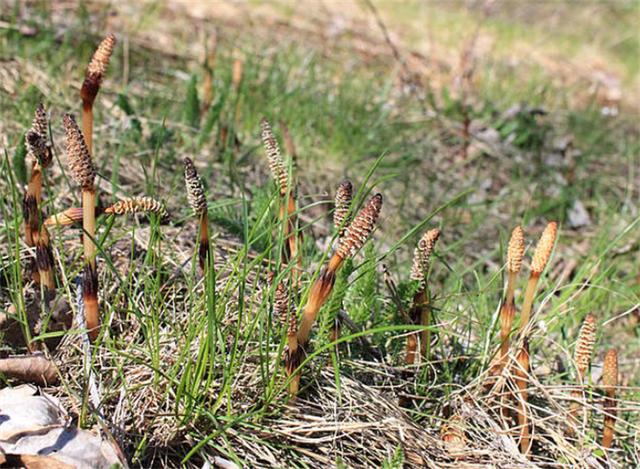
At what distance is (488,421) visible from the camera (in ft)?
6.27

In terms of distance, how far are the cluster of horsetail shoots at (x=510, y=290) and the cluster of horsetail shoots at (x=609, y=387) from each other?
24 cm

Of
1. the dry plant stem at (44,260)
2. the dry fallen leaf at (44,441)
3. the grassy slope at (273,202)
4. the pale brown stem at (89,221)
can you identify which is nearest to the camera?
the dry fallen leaf at (44,441)

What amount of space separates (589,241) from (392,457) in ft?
7.22

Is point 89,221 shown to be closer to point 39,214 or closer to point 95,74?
point 39,214

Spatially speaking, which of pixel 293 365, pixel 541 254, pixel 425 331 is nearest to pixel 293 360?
pixel 293 365

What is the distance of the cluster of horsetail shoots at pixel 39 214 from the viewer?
174cm

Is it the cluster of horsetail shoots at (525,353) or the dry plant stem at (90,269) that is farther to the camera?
the cluster of horsetail shoots at (525,353)

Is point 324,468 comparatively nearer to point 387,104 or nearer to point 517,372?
point 517,372

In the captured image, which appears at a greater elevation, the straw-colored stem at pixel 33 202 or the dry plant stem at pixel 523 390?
the straw-colored stem at pixel 33 202

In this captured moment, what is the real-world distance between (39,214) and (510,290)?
114 cm

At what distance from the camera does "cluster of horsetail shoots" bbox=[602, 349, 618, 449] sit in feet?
6.06

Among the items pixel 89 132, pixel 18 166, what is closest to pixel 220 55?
pixel 18 166

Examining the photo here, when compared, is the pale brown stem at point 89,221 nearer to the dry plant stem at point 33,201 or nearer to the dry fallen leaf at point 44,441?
the dry plant stem at point 33,201

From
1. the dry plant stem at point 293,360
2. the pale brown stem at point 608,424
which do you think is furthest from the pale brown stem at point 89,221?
the pale brown stem at point 608,424
